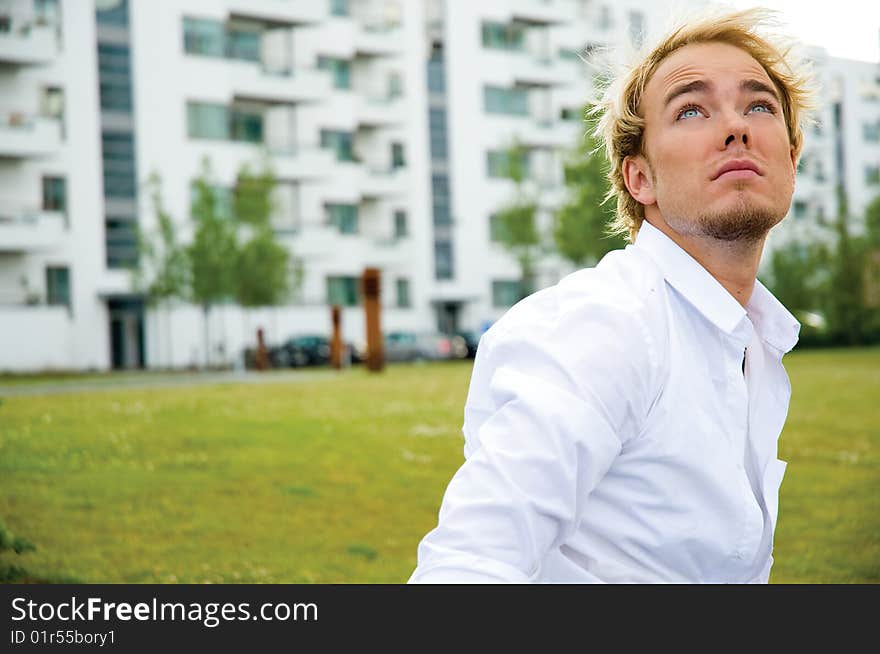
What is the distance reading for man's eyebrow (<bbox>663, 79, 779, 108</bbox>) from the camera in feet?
6.89

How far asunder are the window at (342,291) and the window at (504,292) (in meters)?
8.52

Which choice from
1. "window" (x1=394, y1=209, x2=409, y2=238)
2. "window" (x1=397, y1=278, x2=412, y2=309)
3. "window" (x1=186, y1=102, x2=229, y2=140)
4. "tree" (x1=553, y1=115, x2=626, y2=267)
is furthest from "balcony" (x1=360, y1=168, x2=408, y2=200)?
"tree" (x1=553, y1=115, x2=626, y2=267)

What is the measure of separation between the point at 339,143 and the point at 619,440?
45.6 m

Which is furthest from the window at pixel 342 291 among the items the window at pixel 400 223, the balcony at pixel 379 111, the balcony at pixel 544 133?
the balcony at pixel 544 133

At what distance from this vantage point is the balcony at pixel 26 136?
33281 millimetres

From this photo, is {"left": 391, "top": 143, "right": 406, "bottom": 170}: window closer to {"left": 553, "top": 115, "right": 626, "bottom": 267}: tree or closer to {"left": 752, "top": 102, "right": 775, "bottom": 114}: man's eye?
{"left": 553, "top": 115, "right": 626, "bottom": 267}: tree

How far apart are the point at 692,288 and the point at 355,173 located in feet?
148

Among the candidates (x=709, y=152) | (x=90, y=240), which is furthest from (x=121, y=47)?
(x=709, y=152)

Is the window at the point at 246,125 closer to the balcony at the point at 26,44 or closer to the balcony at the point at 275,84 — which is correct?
the balcony at the point at 275,84

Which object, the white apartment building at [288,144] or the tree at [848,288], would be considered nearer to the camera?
the white apartment building at [288,144]

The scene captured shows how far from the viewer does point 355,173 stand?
46531mm

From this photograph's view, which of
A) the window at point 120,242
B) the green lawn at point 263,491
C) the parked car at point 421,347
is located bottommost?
the parked car at point 421,347

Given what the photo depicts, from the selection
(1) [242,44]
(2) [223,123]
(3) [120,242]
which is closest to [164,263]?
(3) [120,242]

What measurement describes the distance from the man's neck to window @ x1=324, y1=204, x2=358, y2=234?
144ft
